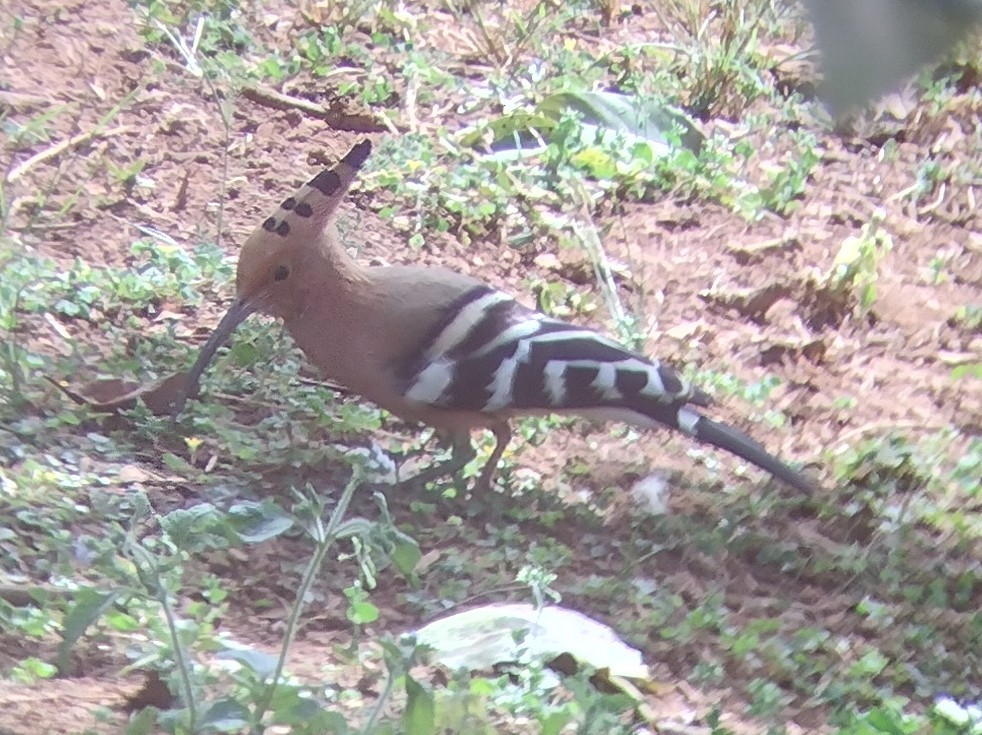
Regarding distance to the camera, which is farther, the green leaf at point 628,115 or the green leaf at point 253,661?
the green leaf at point 628,115

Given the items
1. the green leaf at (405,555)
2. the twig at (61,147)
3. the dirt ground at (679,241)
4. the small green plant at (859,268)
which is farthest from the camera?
the small green plant at (859,268)

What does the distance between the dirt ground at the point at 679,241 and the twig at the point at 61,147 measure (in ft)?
0.06

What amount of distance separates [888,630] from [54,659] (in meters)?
1.78

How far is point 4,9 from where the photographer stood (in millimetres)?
4648

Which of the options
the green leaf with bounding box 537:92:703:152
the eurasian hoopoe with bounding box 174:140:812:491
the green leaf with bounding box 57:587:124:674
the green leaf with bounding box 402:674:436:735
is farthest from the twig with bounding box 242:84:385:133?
the green leaf with bounding box 402:674:436:735

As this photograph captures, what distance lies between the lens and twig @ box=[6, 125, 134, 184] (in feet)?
12.7

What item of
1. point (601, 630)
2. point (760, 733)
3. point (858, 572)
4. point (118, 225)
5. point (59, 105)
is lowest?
point (760, 733)

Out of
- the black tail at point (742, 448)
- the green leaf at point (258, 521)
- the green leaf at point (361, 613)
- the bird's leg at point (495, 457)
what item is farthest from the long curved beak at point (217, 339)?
the green leaf at point (258, 521)

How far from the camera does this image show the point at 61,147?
405 centimetres

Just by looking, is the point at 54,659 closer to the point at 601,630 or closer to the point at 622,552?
the point at 601,630

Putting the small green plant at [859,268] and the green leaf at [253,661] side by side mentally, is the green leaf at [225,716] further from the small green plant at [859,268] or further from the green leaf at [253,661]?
the small green plant at [859,268]

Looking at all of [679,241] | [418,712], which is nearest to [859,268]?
[679,241]

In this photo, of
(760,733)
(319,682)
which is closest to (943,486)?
(760,733)

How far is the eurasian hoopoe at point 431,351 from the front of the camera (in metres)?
2.99
